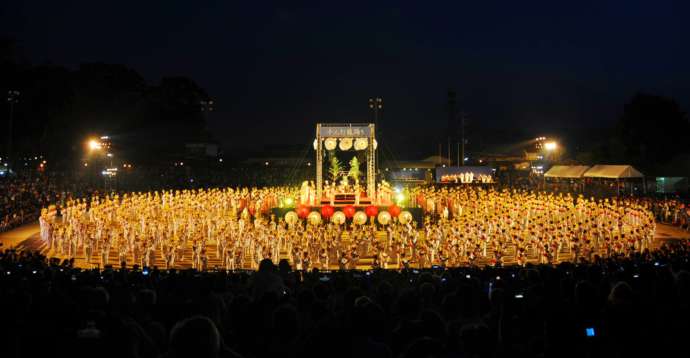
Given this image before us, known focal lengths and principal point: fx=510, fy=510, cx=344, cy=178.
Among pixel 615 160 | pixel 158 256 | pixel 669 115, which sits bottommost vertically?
pixel 158 256

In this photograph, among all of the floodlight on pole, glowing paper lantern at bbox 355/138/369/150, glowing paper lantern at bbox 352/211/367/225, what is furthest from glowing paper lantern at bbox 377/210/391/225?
the floodlight on pole

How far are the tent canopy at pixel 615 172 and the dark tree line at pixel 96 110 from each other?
3796cm

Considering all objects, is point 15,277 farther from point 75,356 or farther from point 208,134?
point 208,134

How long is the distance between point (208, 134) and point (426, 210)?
4383 centimetres

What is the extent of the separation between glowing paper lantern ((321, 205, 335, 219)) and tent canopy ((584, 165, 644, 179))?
20.4 meters

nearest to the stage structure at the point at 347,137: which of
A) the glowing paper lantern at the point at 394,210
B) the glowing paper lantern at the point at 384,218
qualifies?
the glowing paper lantern at the point at 394,210

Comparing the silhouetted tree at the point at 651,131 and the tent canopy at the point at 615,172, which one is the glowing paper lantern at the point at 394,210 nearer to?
the tent canopy at the point at 615,172

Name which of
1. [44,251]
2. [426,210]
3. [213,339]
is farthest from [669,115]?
[213,339]

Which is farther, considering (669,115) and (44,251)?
(669,115)

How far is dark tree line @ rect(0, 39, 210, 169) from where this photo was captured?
34.1m

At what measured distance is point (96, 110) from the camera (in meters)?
50.9

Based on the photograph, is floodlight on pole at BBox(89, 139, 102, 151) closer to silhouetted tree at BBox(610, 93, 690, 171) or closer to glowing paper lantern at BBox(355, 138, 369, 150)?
glowing paper lantern at BBox(355, 138, 369, 150)

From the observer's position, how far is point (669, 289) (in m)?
5.77

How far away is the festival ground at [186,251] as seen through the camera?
16.2 meters
